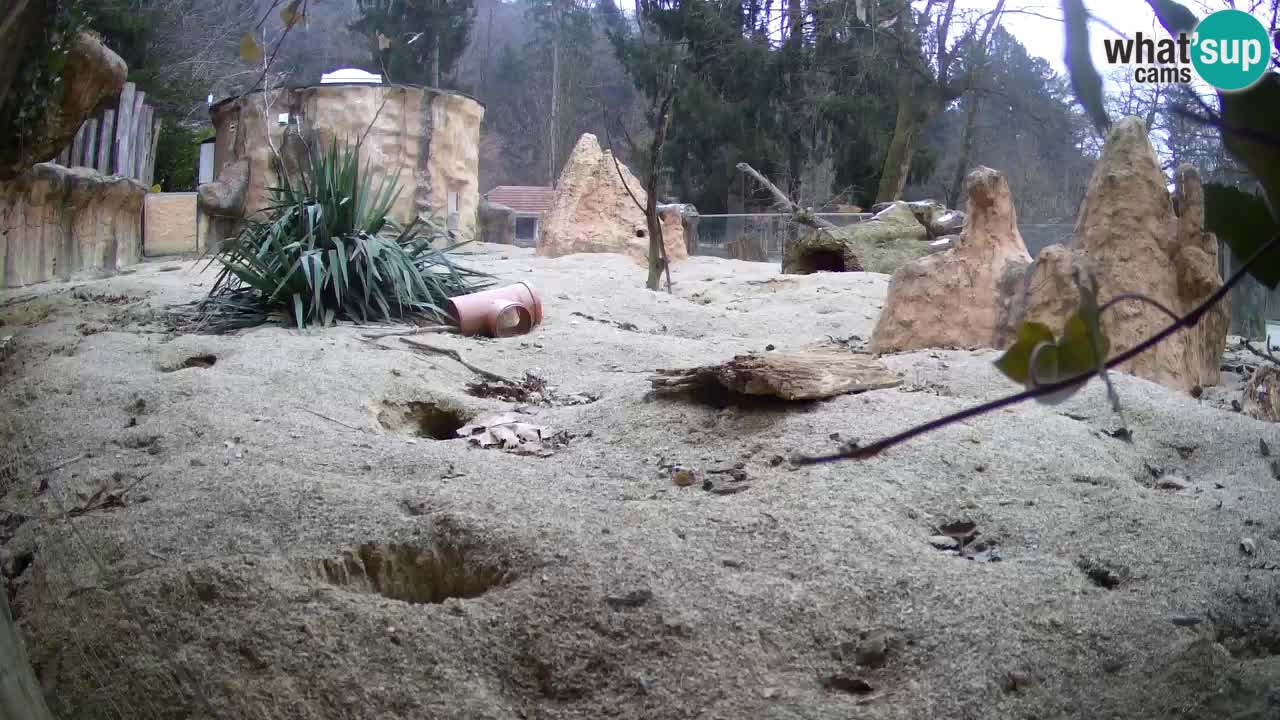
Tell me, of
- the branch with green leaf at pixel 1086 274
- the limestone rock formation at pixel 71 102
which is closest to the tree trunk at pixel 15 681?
the branch with green leaf at pixel 1086 274

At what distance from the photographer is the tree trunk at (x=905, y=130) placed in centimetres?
788

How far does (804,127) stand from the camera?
15156 millimetres

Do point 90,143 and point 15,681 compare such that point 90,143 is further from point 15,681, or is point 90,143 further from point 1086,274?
point 1086,274

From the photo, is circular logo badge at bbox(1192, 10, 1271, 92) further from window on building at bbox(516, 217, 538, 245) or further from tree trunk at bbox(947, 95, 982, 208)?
window on building at bbox(516, 217, 538, 245)

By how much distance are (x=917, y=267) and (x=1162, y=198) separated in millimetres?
1064

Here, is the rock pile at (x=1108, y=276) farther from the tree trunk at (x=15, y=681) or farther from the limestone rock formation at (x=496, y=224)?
the limestone rock formation at (x=496, y=224)

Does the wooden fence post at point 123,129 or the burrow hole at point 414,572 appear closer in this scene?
Result: the burrow hole at point 414,572

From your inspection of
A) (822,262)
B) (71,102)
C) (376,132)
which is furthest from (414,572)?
(376,132)

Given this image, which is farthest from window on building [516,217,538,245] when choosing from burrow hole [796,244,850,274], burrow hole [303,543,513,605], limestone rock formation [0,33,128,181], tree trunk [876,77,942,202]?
burrow hole [303,543,513,605]

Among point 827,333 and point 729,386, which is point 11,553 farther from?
point 827,333

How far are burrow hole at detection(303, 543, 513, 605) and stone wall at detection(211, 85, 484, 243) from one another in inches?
426

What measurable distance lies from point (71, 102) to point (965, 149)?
6985 mm

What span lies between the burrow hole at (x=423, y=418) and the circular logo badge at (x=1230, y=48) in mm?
2634

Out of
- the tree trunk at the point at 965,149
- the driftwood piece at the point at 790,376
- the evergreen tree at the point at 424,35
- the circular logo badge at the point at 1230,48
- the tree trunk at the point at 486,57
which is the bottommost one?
the driftwood piece at the point at 790,376
